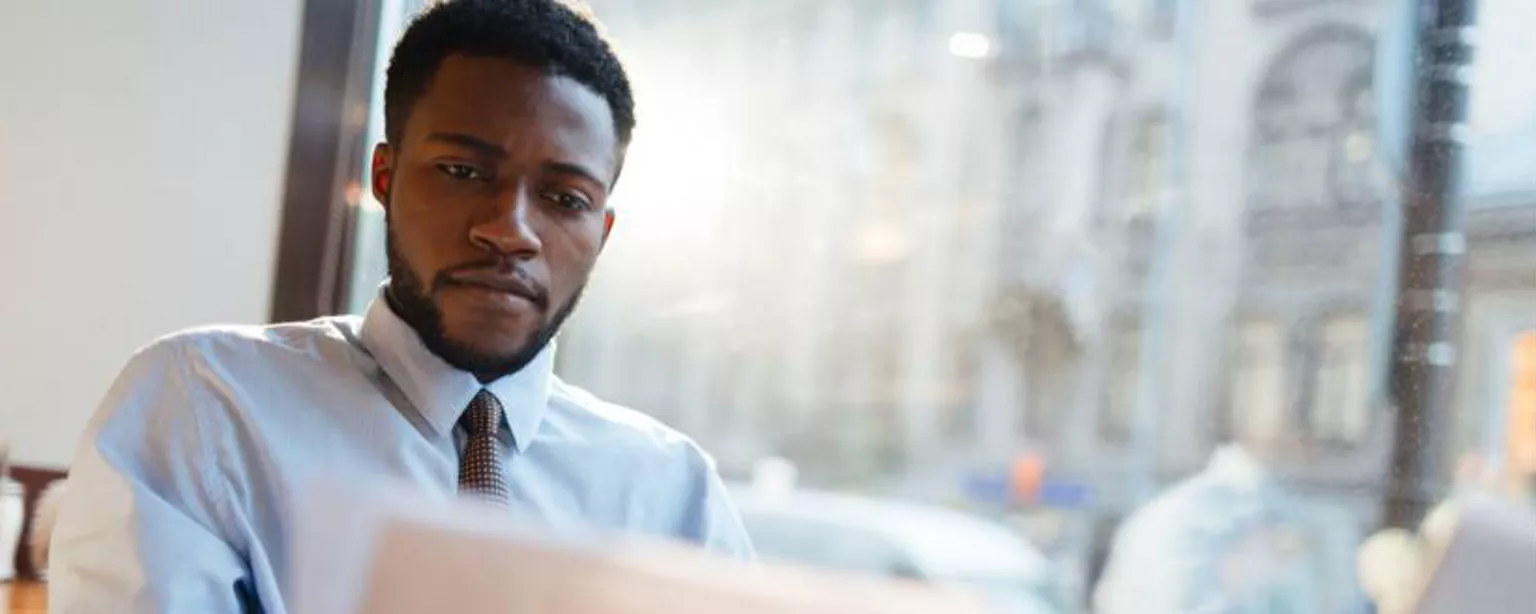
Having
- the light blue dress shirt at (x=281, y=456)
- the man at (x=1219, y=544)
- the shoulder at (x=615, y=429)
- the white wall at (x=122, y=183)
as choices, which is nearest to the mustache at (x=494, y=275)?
the light blue dress shirt at (x=281, y=456)

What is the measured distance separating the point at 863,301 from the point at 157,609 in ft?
6.61

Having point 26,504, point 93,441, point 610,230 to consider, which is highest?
point 610,230

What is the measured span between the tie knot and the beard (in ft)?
0.06

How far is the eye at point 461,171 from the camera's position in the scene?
4.09ft

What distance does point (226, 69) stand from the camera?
2.36 meters

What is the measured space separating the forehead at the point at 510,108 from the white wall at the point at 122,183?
3.84 ft

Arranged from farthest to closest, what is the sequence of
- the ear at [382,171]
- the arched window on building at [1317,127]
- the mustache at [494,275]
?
the arched window on building at [1317,127], the ear at [382,171], the mustache at [494,275]

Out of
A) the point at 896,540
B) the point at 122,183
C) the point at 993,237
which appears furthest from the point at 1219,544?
the point at 122,183

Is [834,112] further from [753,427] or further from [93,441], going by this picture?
[93,441]

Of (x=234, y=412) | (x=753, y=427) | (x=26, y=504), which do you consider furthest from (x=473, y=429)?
(x=753, y=427)

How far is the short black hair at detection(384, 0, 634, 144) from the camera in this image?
1313 mm

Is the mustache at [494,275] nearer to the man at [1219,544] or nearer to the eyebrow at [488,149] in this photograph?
the eyebrow at [488,149]

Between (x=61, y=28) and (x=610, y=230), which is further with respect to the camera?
(x=61, y=28)

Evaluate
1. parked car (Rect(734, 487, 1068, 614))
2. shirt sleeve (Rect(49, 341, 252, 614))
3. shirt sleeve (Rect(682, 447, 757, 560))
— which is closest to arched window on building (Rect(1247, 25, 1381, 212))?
parked car (Rect(734, 487, 1068, 614))
